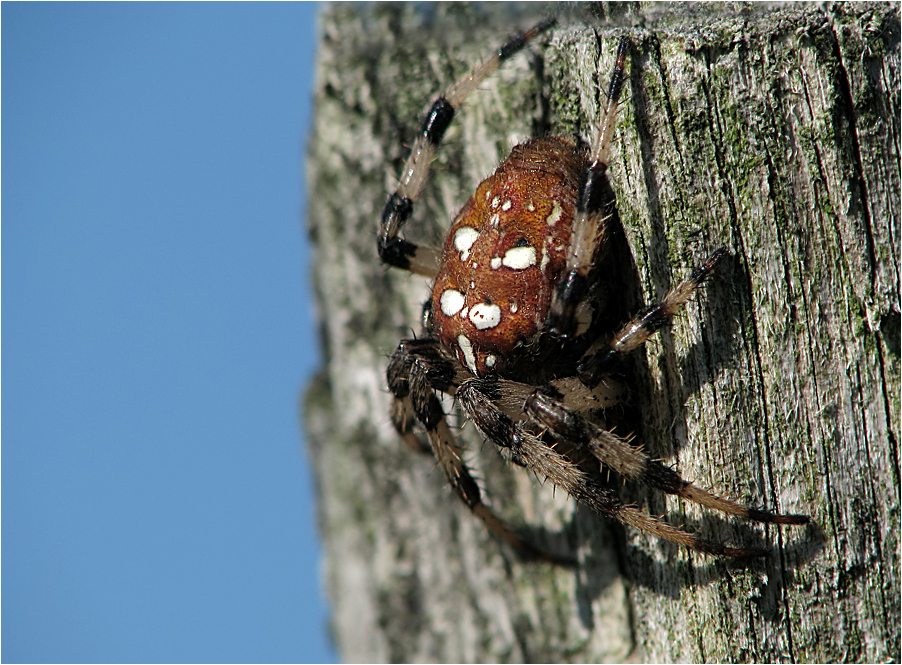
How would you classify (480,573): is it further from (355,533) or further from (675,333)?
(675,333)

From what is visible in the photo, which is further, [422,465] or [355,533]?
[355,533]

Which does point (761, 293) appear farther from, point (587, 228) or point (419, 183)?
point (419, 183)

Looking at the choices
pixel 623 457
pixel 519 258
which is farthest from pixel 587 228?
pixel 623 457

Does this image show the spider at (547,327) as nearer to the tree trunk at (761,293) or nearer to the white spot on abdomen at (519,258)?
the white spot on abdomen at (519,258)

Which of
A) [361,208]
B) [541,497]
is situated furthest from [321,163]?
[541,497]

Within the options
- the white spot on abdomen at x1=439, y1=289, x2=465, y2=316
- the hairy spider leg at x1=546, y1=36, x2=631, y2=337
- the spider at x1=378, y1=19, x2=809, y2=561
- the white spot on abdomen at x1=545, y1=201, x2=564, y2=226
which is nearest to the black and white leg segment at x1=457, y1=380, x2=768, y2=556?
the spider at x1=378, y1=19, x2=809, y2=561

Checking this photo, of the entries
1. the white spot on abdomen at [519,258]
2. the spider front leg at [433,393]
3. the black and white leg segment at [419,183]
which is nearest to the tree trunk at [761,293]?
the black and white leg segment at [419,183]
